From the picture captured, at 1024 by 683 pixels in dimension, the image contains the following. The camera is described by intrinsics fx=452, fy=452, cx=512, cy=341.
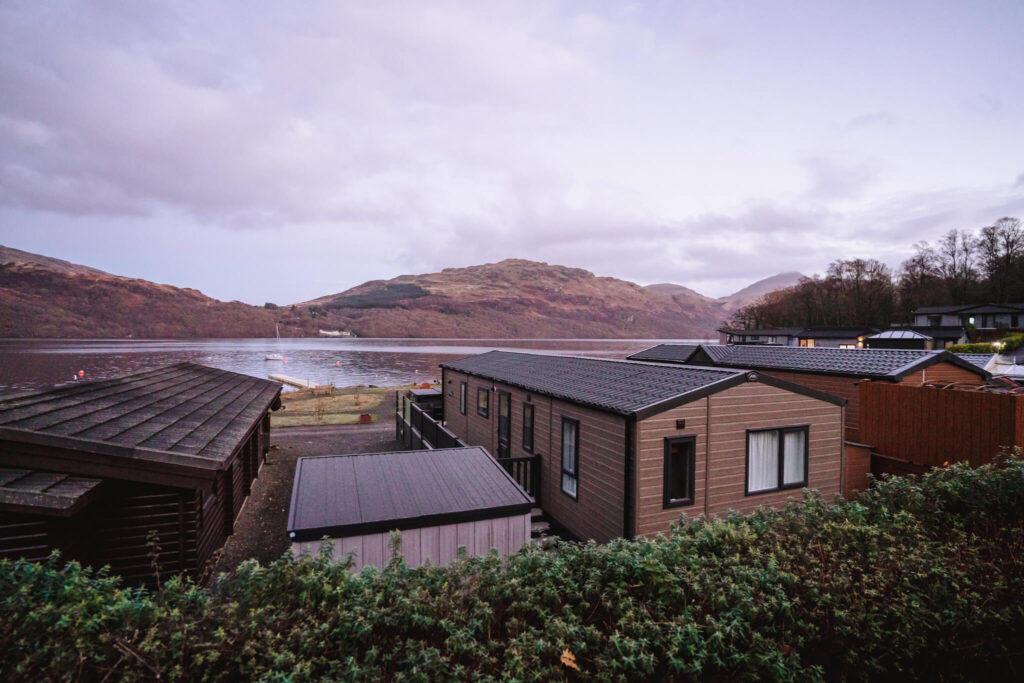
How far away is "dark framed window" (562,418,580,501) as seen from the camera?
1034 centimetres

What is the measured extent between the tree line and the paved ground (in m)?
85.9

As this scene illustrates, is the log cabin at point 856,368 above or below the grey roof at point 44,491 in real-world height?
above

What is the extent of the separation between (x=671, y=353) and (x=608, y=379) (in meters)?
14.5

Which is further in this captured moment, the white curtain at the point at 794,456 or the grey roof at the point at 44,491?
the white curtain at the point at 794,456

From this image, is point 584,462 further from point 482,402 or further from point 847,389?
point 847,389

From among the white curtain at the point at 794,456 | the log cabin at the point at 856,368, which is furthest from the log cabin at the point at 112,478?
the log cabin at the point at 856,368

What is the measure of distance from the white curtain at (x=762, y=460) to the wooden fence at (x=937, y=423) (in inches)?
206

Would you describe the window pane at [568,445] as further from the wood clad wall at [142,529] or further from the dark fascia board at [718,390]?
the wood clad wall at [142,529]

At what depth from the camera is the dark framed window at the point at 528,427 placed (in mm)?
12578

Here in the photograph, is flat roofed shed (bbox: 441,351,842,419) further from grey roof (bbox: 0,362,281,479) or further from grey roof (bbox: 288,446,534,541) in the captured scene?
grey roof (bbox: 0,362,281,479)

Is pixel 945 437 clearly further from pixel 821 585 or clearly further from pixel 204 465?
pixel 204 465

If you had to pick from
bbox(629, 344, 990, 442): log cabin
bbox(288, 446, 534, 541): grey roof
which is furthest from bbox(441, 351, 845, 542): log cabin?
bbox(629, 344, 990, 442): log cabin

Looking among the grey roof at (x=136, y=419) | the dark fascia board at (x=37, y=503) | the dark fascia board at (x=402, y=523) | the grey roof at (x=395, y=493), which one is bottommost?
the dark fascia board at (x=402, y=523)

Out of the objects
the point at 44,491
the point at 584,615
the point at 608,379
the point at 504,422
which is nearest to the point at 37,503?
the point at 44,491
